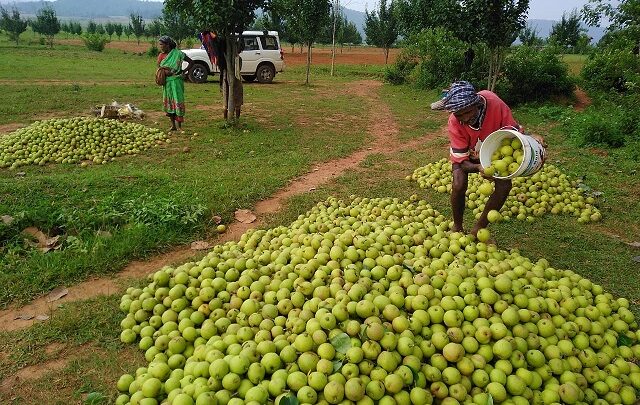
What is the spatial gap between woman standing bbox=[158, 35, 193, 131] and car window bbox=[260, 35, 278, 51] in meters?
12.2

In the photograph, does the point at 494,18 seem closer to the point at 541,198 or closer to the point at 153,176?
the point at 541,198

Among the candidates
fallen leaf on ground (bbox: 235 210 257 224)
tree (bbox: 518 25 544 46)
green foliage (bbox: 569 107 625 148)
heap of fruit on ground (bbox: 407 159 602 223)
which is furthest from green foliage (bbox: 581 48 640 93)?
tree (bbox: 518 25 544 46)

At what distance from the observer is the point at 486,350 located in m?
2.88

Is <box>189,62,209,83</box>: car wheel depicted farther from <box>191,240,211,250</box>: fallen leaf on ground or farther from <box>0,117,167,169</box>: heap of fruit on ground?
<box>191,240,211,250</box>: fallen leaf on ground

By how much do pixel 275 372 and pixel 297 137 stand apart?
8.64m

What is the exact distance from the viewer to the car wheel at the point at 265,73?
21.7 metres

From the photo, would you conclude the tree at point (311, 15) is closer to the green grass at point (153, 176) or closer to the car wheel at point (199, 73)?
the car wheel at point (199, 73)

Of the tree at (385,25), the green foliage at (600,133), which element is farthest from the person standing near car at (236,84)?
the tree at (385,25)

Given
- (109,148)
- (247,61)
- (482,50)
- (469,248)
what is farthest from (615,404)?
(247,61)

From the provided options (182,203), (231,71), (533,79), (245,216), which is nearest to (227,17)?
(231,71)

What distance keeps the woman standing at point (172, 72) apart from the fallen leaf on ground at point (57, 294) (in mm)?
6493

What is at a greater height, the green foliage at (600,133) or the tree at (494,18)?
the tree at (494,18)

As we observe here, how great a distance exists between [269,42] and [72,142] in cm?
1473

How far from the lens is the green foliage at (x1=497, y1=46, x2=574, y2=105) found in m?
16.6
